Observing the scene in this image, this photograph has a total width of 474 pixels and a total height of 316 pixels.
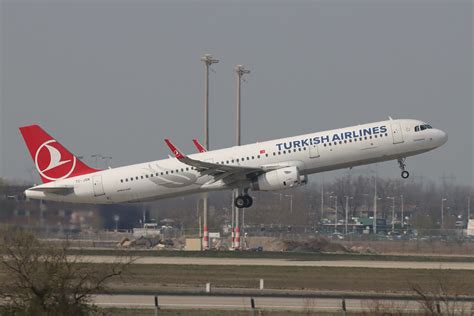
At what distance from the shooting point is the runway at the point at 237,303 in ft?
121

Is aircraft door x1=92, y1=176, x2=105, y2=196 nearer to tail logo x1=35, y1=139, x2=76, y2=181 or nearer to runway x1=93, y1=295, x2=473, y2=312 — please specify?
tail logo x1=35, y1=139, x2=76, y2=181

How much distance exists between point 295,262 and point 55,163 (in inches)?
646

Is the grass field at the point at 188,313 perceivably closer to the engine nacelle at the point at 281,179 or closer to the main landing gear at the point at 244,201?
the engine nacelle at the point at 281,179

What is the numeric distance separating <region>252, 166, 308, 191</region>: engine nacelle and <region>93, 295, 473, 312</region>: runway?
18631 millimetres

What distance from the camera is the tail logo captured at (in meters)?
63.5

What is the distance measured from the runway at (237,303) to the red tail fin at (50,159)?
2364 cm

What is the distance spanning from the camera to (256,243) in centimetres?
8525

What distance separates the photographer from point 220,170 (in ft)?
199

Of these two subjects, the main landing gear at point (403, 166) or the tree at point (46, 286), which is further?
the main landing gear at point (403, 166)

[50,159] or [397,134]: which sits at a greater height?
[397,134]

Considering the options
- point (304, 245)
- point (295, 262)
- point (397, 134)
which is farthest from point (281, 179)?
point (304, 245)

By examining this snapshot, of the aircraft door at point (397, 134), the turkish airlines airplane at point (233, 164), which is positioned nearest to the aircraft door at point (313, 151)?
the turkish airlines airplane at point (233, 164)

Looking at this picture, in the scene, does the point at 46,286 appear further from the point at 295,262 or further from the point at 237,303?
the point at 295,262

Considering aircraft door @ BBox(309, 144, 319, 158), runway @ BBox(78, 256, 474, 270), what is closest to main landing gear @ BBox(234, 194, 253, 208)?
runway @ BBox(78, 256, 474, 270)
